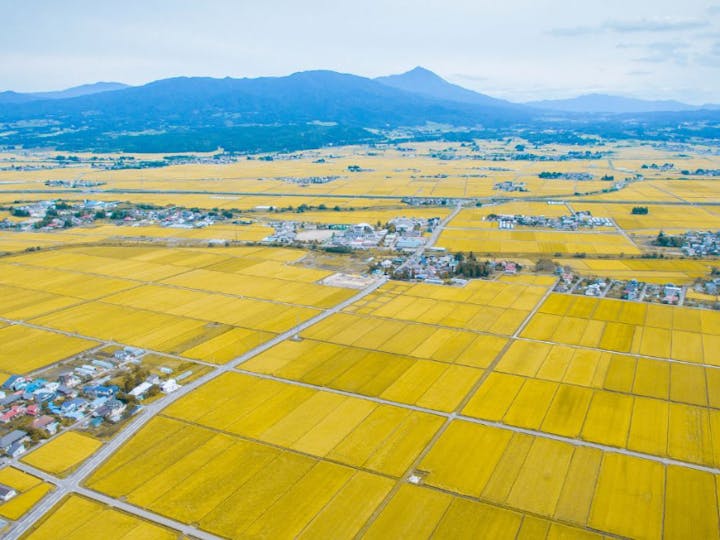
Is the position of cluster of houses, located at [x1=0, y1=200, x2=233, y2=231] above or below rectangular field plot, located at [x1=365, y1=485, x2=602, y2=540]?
above

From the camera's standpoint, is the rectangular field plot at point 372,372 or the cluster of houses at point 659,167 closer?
the rectangular field plot at point 372,372

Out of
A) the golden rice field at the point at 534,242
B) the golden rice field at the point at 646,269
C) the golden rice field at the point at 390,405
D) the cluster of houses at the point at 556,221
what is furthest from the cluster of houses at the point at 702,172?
the golden rice field at the point at 390,405

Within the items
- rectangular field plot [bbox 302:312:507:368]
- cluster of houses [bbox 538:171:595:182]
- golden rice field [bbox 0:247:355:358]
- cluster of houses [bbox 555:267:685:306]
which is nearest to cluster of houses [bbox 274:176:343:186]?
cluster of houses [bbox 538:171:595:182]

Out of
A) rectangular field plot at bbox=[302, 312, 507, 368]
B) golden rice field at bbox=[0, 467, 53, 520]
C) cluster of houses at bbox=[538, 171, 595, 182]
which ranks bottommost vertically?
golden rice field at bbox=[0, 467, 53, 520]

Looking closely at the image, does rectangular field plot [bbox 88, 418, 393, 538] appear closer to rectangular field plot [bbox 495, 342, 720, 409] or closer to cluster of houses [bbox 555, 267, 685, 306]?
rectangular field plot [bbox 495, 342, 720, 409]

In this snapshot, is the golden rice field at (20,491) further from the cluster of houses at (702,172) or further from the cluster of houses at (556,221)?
the cluster of houses at (702,172)

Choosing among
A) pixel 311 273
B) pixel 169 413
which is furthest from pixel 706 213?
pixel 169 413

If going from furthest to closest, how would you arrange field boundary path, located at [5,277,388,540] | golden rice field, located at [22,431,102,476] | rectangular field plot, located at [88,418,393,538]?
1. golden rice field, located at [22,431,102,476]
2. field boundary path, located at [5,277,388,540]
3. rectangular field plot, located at [88,418,393,538]
